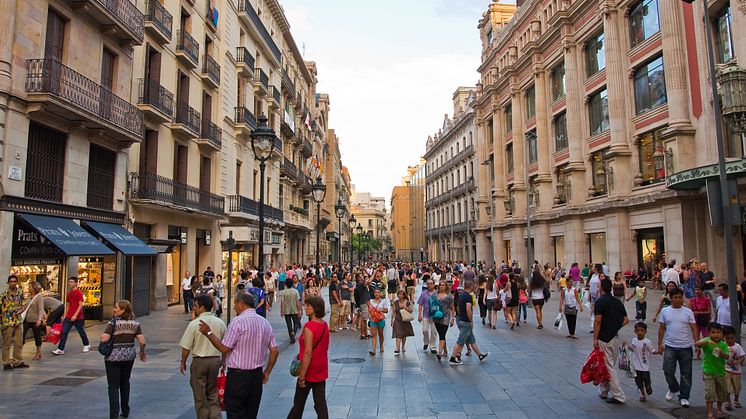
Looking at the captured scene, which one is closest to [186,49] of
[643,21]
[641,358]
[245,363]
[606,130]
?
[245,363]

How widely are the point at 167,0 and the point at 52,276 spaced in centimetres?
1216

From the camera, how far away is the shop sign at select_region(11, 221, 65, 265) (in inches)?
495

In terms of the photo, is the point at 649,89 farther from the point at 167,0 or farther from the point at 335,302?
the point at 167,0

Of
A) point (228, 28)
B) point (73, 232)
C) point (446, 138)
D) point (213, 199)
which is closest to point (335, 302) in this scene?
point (73, 232)

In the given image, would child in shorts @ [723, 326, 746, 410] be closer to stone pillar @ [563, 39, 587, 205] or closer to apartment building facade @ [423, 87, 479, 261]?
stone pillar @ [563, 39, 587, 205]

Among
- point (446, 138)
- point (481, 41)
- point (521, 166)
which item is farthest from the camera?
point (446, 138)

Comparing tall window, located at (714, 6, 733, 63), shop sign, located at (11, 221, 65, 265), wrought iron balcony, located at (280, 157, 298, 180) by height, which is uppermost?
tall window, located at (714, 6, 733, 63)

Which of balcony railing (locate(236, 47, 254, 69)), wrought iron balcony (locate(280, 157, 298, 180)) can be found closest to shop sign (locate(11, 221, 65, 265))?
balcony railing (locate(236, 47, 254, 69))

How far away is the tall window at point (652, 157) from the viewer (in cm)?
2441

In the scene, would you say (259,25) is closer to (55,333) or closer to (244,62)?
(244,62)

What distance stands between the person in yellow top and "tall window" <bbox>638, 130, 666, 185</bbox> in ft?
79.6

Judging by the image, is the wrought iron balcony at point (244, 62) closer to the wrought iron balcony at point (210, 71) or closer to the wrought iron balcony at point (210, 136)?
the wrought iron balcony at point (210, 71)

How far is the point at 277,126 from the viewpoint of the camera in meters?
35.9

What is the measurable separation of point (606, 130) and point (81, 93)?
26877mm
